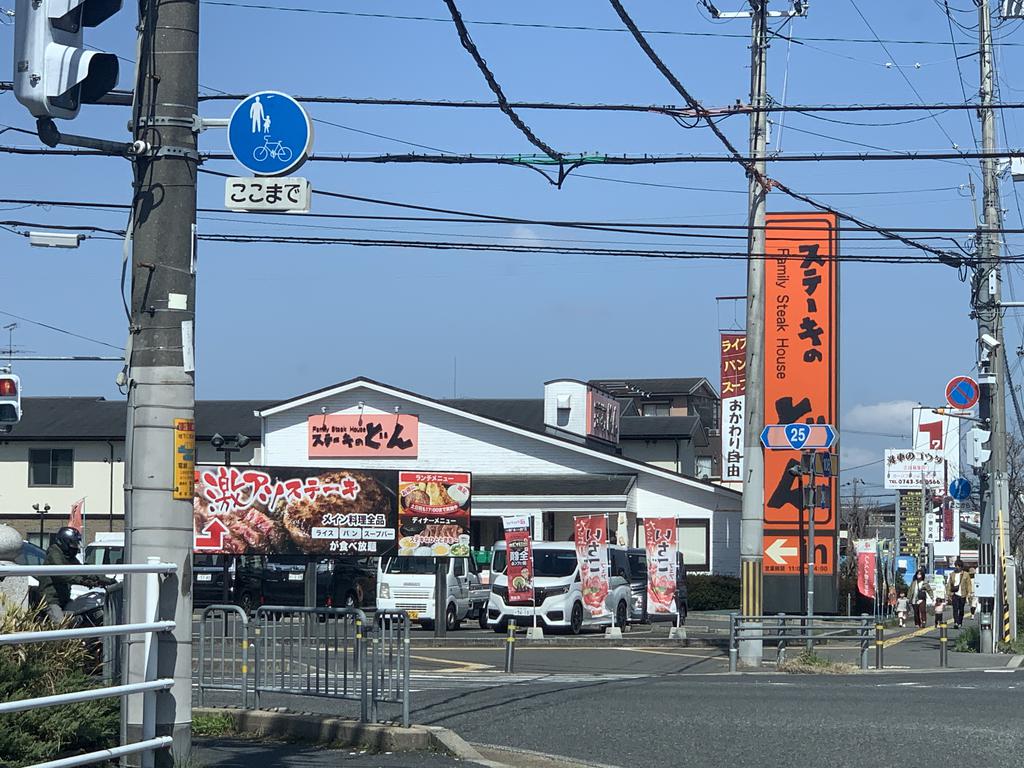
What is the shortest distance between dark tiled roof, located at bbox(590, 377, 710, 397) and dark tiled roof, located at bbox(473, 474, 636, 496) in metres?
24.7

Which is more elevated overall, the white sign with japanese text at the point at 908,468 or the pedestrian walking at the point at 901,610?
the white sign with japanese text at the point at 908,468

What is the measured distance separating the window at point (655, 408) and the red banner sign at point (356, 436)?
88.2 ft

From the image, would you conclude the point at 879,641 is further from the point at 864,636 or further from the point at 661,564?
the point at 661,564

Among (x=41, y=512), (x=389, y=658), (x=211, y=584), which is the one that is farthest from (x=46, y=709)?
(x=41, y=512)

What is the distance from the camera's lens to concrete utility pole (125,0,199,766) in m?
8.27

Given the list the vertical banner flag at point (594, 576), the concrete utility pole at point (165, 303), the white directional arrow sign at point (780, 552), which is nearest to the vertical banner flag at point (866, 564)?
the white directional arrow sign at point (780, 552)

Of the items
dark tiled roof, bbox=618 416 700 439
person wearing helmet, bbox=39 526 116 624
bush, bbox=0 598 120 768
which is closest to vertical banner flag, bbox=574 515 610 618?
person wearing helmet, bbox=39 526 116 624

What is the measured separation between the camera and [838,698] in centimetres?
1463

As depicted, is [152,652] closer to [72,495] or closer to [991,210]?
[991,210]

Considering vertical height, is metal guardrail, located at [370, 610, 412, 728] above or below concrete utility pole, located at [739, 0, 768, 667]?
below

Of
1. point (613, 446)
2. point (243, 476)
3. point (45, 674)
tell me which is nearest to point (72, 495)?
point (613, 446)

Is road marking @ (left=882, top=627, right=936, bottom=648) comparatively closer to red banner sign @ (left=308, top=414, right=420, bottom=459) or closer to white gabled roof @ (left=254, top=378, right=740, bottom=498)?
white gabled roof @ (left=254, top=378, right=740, bottom=498)

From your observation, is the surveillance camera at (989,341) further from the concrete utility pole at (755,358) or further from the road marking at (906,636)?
the concrete utility pole at (755,358)

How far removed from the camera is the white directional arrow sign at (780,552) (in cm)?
3158
